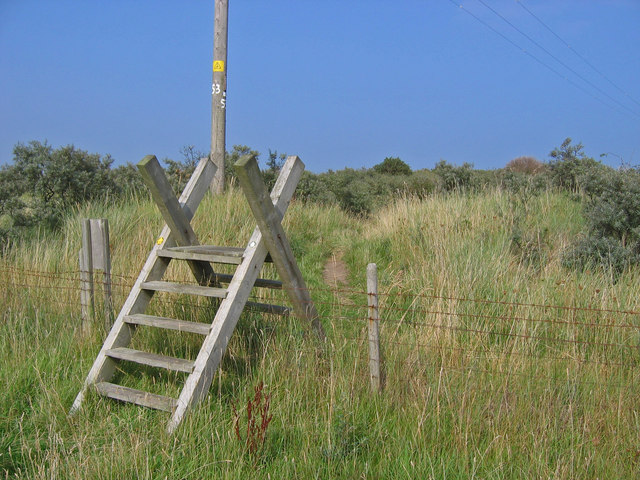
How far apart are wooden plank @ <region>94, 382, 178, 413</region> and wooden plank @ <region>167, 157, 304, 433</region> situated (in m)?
0.15

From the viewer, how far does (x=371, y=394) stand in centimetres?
408

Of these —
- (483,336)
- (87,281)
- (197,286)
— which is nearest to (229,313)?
(197,286)

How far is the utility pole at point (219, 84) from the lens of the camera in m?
10.3

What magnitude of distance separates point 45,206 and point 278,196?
27.2 ft

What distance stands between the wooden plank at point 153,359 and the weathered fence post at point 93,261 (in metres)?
1.23

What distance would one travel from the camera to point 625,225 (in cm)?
794

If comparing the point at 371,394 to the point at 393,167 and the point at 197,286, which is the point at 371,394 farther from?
the point at 393,167

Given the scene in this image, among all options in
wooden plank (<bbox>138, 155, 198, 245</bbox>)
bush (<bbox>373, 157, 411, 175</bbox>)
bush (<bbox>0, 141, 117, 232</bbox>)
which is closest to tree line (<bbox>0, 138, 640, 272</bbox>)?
bush (<bbox>0, 141, 117, 232</bbox>)

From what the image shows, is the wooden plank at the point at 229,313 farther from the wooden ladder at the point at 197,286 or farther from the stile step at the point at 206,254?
the stile step at the point at 206,254

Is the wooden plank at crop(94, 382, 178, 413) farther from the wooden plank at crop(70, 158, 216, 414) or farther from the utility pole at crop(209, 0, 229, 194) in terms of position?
the utility pole at crop(209, 0, 229, 194)

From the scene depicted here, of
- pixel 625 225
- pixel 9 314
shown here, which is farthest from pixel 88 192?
pixel 625 225

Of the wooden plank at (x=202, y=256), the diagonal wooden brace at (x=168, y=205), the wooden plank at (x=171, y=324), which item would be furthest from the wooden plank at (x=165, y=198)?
the wooden plank at (x=171, y=324)

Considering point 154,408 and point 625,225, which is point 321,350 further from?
point 625,225

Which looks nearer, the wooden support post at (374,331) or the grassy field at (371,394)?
the grassy field at (371,394)
